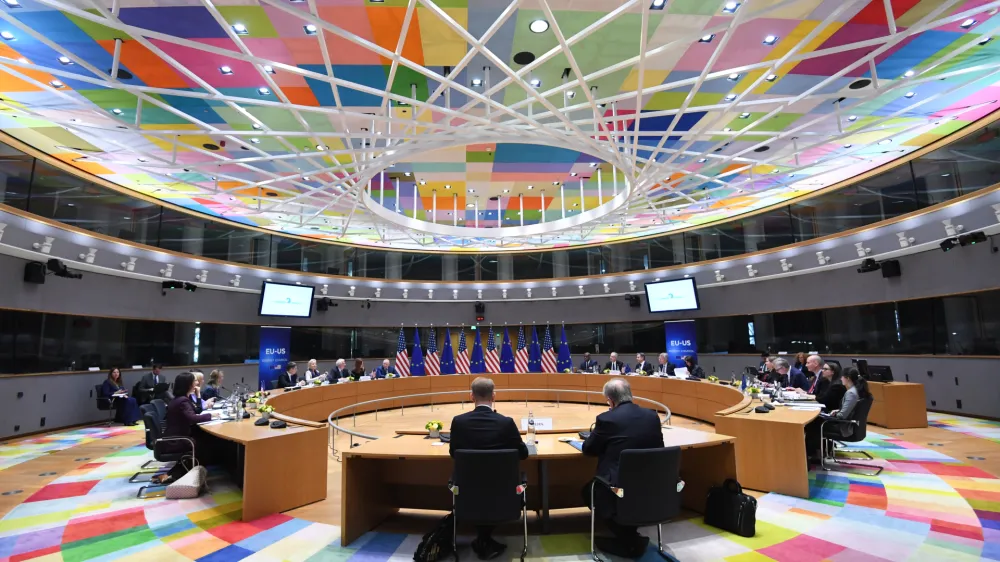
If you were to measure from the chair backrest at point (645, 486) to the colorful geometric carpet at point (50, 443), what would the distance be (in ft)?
27.0

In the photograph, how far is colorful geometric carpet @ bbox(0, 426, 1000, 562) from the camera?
11.6 ft

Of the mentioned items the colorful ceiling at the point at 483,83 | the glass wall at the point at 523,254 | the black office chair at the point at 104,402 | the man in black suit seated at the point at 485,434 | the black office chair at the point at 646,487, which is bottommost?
the black office chair at the point at 104,402

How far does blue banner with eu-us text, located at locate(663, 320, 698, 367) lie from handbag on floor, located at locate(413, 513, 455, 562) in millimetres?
11742

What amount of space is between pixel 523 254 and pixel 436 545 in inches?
565

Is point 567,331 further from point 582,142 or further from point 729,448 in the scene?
point 729,448

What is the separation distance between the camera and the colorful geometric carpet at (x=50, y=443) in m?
6.86

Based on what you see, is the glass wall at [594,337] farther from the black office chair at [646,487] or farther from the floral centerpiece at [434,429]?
the black office chair at [646,487]

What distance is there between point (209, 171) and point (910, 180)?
47.1 feet

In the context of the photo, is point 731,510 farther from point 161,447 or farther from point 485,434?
point 161,447

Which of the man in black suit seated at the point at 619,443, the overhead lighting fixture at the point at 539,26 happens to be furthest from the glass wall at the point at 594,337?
the overhead lighting fixture at the point at 539,26

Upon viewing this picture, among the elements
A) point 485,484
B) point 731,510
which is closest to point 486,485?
point 485,484

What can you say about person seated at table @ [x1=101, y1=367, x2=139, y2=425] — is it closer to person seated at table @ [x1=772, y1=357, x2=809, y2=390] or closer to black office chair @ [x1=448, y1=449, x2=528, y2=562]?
black office chair @ [x1=448, y1=449, x2=528, y2=562]

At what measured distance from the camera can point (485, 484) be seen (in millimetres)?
3146

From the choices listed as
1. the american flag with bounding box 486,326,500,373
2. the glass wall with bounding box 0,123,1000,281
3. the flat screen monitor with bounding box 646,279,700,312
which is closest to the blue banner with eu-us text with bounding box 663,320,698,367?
the flat screen monitor with bounding box 646,279,700,312
